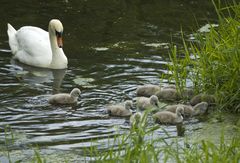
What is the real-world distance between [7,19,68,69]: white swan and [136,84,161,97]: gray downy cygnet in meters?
2.21

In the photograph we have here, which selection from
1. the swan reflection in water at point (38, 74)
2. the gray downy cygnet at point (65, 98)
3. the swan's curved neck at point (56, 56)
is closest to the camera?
the gray downy cygnet at point (65, 98)

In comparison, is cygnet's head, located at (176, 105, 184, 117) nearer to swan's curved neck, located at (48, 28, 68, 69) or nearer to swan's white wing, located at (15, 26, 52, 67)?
swan's curved neck, located at (48, 28, 68, 69)

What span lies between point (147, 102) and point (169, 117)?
0.62m

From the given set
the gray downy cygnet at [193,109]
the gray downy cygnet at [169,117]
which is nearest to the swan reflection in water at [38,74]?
the gray downy cygnet at [193,109]

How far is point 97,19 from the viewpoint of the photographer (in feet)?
47.0

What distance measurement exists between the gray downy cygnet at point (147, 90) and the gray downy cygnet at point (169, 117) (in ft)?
3.64

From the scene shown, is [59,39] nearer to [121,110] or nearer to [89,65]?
[89,65]

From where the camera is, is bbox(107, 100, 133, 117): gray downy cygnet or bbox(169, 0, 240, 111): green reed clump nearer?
bbox(169, 0, 240, 111): green reed clump

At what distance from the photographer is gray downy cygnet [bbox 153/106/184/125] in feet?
29.6

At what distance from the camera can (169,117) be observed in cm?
903

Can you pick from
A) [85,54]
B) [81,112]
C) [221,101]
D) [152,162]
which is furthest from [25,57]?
[152,162]

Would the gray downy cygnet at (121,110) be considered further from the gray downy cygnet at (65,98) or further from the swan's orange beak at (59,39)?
the swan's orange beak at (59,39)

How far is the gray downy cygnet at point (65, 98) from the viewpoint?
9.82 meters

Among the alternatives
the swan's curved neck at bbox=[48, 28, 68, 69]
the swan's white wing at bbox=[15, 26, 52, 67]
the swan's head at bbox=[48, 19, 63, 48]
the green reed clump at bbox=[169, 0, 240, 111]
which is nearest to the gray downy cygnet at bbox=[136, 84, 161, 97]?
the green reed clump at bbox=[169, 0, 240, 111]
